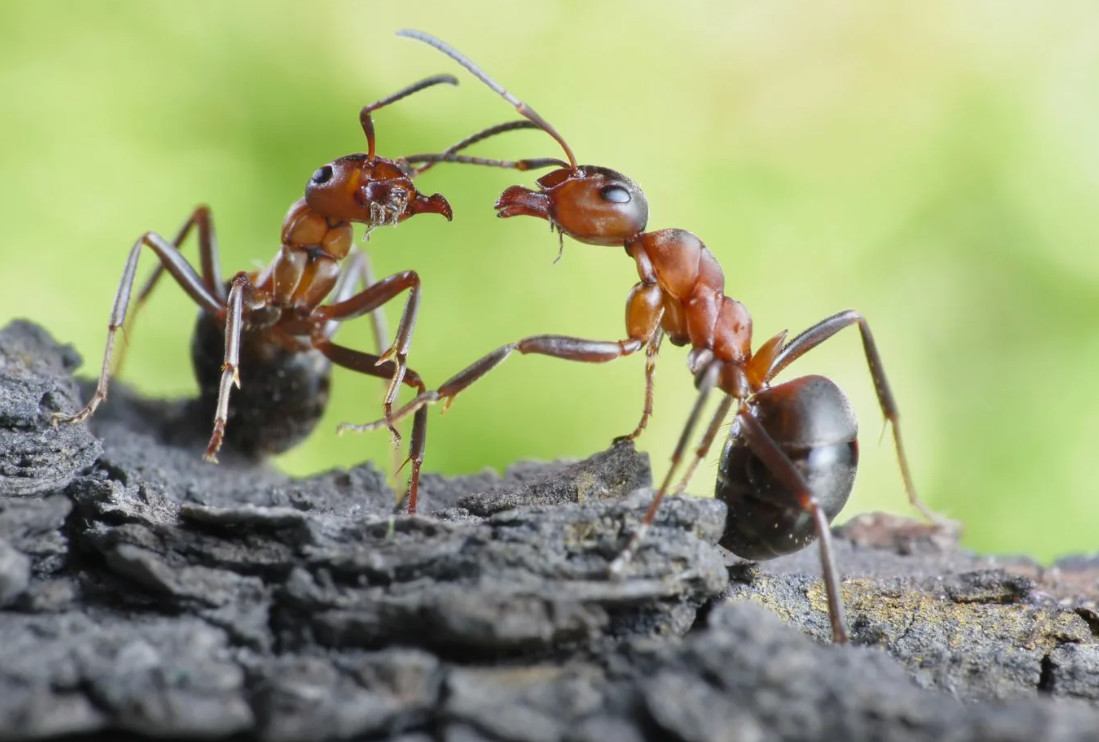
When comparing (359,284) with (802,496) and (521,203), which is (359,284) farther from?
(802,496)

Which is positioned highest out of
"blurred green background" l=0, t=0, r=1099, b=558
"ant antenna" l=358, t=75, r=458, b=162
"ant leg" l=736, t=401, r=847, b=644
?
"blurred green background" l=0, t=0, r=1099, b=558

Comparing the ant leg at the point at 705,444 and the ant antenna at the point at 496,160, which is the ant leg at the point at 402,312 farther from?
the ant leg at the point at 705,444

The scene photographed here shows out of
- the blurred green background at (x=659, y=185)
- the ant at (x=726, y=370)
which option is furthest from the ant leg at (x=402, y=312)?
the blurred green background at (x=659, y=185)

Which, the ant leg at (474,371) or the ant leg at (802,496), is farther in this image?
the ant leg at (474,371)

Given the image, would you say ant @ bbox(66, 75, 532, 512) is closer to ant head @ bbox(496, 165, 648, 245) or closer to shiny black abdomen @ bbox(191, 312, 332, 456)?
shiny black abdomen @ bbox(191, 312, 332, 456)

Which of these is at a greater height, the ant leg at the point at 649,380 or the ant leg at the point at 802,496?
the ant leg at the point at 649,380

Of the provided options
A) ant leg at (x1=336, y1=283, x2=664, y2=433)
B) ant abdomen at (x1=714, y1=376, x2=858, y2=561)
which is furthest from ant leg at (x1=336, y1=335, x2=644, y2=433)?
ant abdomen at (x1=714, y1=376, x2=858, y2=561)
